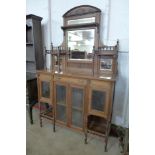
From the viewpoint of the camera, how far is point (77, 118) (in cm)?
220

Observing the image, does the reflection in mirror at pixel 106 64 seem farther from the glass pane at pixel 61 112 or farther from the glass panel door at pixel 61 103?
the glass pane at pixel 61 112

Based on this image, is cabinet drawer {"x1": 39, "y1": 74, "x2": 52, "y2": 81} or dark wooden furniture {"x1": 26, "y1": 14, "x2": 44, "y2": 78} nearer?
cabinet drawer {"x1": 39, "y1": 74, "x2": 52, "y2": 81}

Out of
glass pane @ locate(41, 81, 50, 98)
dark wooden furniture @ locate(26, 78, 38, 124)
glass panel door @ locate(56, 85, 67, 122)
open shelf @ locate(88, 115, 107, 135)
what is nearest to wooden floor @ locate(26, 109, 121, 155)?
open shelf @ locate(88, 115, 107, 135)

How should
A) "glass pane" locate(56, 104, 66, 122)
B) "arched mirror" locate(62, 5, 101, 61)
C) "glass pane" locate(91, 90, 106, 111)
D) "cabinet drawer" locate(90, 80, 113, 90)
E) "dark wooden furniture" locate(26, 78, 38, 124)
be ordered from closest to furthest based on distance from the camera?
1. "cabinet drawer" locate(90, 80, 113, 90)
2. "glass pane" locate(91, 90, 106, 111)
3. "arched mirror" locate(62, 5, 101, 61)
4. "glass pane" locate(56, 104, 66, 122)
5. "dark wooden furniture" locate(26, 78, 38, 124)

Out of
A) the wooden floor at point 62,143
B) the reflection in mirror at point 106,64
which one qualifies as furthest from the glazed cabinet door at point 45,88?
the reflection in mirror at point 106,64

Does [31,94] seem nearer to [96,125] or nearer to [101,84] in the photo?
[96,125]

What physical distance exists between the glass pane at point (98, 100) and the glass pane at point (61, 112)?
549 millimetres

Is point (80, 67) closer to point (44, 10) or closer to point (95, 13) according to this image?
point (95, 13)

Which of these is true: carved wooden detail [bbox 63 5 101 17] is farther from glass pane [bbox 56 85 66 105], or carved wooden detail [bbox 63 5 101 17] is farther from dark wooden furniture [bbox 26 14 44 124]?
glass pane [bbox 56 85 66 105]

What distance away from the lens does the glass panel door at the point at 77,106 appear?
2.09 m

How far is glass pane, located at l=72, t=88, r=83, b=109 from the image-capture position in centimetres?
208

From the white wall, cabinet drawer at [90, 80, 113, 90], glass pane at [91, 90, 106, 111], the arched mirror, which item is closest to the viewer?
cabinet drawer at [90, 80, 113, 90]
